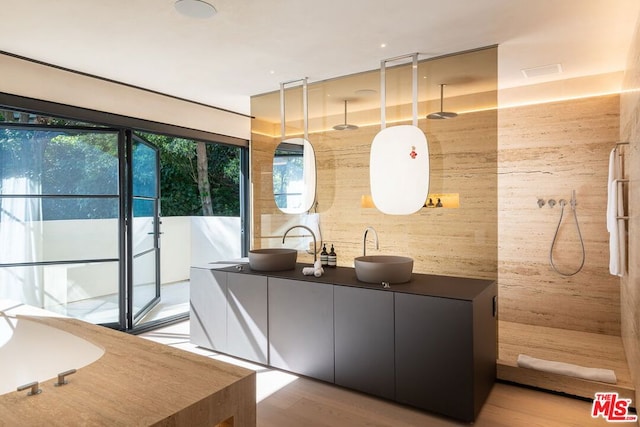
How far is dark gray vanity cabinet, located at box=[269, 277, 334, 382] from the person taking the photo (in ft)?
9.85

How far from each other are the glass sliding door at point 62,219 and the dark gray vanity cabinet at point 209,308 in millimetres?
822

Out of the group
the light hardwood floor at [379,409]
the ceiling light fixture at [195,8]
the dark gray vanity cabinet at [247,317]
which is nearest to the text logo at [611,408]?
the light hardwood floor at [379,409]

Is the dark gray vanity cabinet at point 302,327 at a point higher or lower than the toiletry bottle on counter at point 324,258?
lower

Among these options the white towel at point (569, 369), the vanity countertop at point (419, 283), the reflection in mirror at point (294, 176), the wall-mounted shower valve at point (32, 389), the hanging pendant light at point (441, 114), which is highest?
the hanging pendant light at point (441, 114)

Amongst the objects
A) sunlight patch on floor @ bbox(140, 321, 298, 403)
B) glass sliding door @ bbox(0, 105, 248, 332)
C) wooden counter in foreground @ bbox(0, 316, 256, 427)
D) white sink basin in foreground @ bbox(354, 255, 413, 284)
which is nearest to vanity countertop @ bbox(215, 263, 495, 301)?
white sink basin in foreground @ bbox(354, 255, 413, 284)

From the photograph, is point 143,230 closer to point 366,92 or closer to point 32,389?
point 366,92

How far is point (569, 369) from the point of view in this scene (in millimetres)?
2896

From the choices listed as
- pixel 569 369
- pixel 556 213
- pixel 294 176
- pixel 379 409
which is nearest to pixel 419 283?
pixel 379 409

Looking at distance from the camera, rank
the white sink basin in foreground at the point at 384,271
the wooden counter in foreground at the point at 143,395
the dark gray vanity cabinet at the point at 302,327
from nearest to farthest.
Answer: the wooden counter in foreground at the point at 143,395
the white sink basin in foreground at the point at 384,271
the dark gray vanity cabinet at the point at 302,327

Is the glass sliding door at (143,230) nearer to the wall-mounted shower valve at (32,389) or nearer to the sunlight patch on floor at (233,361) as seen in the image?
the sunlight patch on floor at (233,361)

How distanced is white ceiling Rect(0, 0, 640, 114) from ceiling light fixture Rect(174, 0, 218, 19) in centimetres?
4

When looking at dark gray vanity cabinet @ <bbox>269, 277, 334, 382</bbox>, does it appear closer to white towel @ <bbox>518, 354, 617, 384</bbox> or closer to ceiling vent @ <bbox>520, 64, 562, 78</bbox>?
white towel @ <bbox>518, 354, 617, 384</bbox>

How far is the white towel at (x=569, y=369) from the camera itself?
2779mm

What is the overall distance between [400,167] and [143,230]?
2831mm
